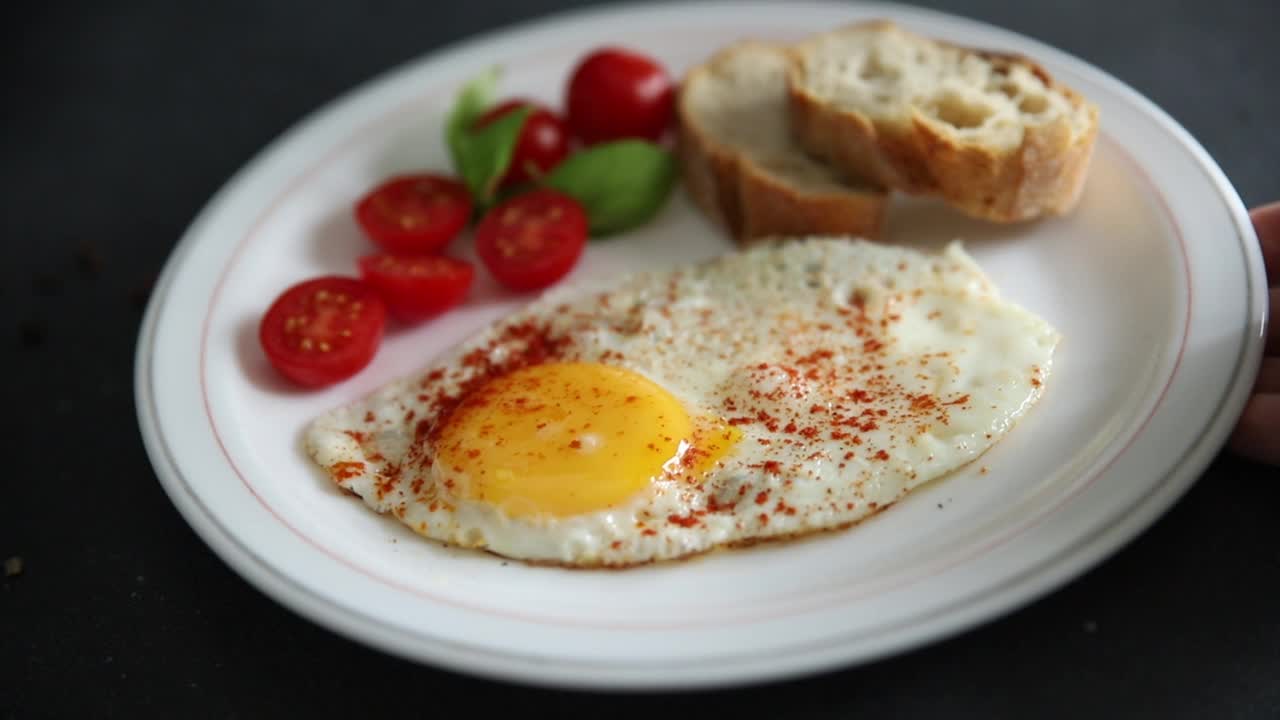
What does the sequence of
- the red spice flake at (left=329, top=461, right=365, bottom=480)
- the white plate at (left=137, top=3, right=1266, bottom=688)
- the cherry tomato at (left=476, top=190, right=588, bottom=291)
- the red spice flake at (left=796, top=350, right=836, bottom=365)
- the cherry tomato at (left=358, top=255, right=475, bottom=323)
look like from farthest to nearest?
the cherry tomato at (left=476, top=190, right=588, bottom=291) < the cherry tomato at (left=358, top=255, right=475, bottom=323) < the red spice flake at (left=796, top=350, right=836, bottom=365) < the red spice flake at (left=329, top=461, right=365, bottom=480) < the white plate at (left=137, top=3, right=1266, bottom=688)

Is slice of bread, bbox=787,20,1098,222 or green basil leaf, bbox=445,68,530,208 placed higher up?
slice of bread, bbox=787,20,1098,222

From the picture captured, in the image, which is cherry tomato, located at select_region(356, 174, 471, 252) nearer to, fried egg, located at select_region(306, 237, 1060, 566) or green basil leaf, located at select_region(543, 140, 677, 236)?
green basil leaf, located at select_region(543, 140, 677, 236)

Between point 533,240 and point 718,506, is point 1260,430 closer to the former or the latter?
point 718,506

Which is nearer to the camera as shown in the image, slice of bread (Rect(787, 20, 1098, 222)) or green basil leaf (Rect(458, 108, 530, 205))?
slice of bread (Rect(787, 20, 1098, 222))

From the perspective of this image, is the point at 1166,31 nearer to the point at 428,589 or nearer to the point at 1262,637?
the point at 1262,637

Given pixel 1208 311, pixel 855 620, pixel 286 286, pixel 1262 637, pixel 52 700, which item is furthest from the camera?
pixel 286 286

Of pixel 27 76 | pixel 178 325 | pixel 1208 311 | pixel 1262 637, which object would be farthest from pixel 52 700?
pixel 27 76

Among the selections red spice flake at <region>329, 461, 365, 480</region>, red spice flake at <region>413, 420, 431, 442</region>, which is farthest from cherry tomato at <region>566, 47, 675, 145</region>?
red spice flake at <region>329, 461, 365, 480</region>

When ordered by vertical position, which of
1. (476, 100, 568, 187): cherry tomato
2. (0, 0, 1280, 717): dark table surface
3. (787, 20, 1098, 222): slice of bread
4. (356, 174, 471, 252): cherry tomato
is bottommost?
(0, 0, 1280, 717): dark table surface
